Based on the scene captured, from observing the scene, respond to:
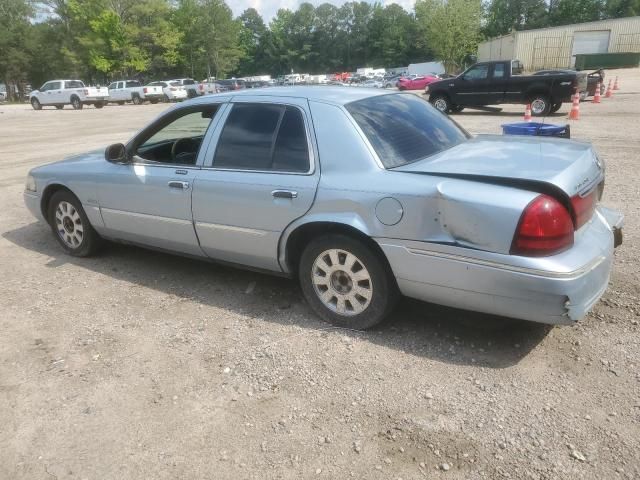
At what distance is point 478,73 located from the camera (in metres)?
17.6

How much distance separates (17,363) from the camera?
3.36 meters

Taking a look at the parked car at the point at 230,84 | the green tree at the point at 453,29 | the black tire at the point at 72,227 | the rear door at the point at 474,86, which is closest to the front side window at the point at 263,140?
the black tire at the point at 72,227

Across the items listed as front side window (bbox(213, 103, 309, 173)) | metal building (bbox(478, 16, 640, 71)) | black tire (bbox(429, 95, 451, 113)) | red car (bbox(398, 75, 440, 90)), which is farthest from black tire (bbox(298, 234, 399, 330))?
metal building (bbox(478, 16, 640, 71))

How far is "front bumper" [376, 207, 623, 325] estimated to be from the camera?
8.98 feet

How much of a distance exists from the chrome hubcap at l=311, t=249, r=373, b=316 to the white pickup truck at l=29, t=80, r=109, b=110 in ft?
112

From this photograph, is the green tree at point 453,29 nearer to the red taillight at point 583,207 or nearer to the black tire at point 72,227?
the black tire at point 72,227

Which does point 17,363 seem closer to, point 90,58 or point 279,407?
point 279,407

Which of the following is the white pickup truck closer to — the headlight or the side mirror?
the headlight

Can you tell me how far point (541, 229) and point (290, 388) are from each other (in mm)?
1611

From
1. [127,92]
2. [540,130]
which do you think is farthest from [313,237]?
[127,92]

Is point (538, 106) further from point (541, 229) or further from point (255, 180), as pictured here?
point (541, 229)

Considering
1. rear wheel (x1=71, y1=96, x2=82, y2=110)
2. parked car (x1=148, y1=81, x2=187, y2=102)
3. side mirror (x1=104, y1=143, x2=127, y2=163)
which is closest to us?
side mirror (x1=104, y1=143, x2=127, y2=163)

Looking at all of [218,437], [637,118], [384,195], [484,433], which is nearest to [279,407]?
[218,437]

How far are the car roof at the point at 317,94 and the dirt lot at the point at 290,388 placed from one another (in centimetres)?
151
